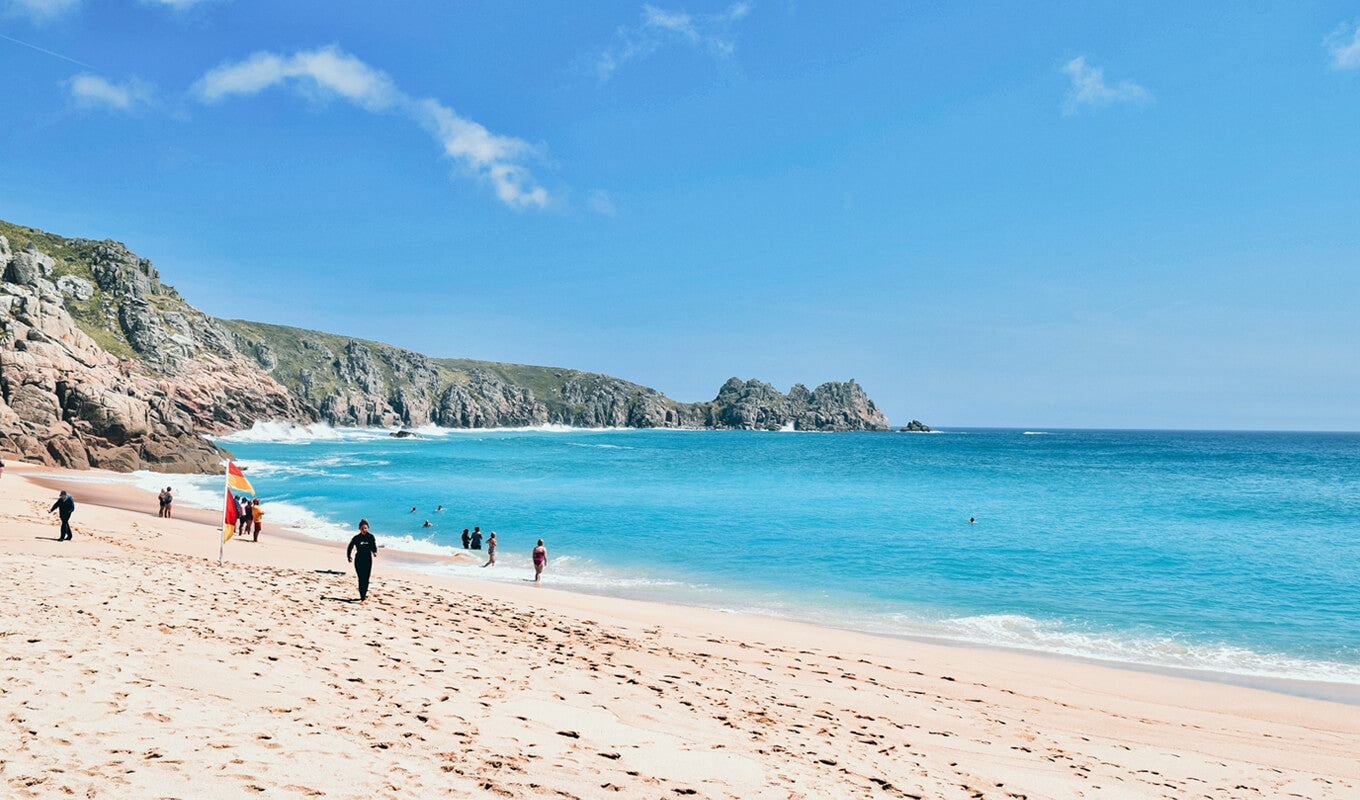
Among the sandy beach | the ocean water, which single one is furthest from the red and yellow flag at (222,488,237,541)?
the ocean water

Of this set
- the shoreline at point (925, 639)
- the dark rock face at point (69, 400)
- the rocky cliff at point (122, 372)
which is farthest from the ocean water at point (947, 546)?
the rocky cliff at point (122, 372)

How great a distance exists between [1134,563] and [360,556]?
30.7m

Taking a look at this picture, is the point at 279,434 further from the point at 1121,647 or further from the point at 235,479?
the point at 1121,647

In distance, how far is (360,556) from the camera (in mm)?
13555

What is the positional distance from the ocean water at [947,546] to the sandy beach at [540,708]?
465 centimetres

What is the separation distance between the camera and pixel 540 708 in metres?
8.45

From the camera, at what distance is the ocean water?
739 inches

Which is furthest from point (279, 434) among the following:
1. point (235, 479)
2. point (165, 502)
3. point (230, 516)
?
point (235, 479)

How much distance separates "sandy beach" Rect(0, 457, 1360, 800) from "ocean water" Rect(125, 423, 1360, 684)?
465 cm

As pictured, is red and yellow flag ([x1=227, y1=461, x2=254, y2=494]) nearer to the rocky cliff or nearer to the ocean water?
the ocean water

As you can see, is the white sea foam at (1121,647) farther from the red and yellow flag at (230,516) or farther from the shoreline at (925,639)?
the red and yellow flag at (230,516)

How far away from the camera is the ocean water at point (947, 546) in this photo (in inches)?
739

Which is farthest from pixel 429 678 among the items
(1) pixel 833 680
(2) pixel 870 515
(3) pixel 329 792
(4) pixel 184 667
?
(2) pixel 870 515

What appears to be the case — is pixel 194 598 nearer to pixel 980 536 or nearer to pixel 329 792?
pixel 329 792
